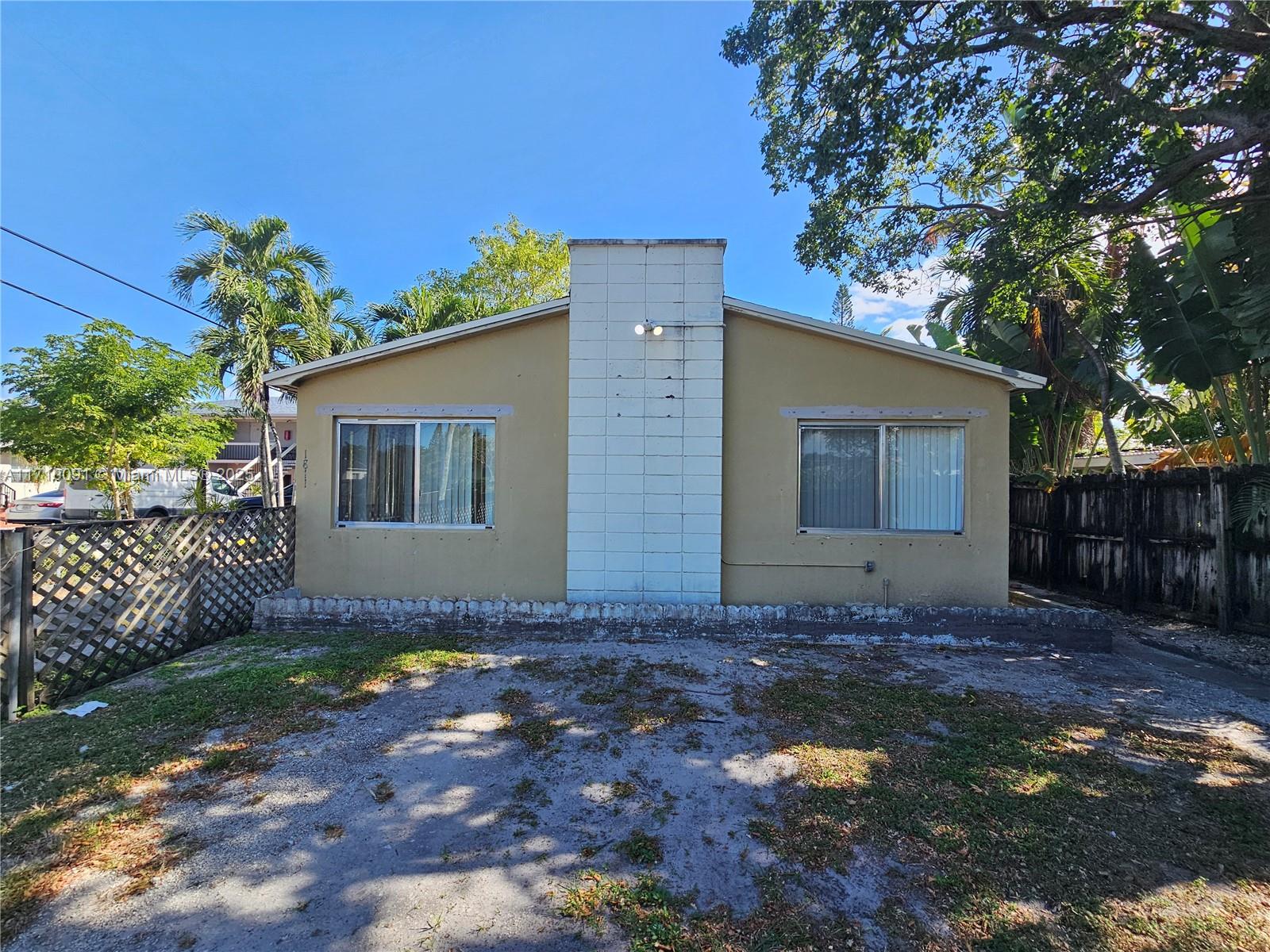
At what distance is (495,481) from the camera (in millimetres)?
6848

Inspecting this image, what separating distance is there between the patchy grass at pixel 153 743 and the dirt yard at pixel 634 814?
0.02 meters

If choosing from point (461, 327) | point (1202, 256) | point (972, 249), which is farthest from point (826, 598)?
point (1202, 256)

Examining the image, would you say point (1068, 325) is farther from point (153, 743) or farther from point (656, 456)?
point (153, 743)

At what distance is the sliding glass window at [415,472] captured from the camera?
6.88m

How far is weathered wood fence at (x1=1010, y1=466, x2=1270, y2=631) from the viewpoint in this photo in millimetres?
6590

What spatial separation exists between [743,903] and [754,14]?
9.04 meters

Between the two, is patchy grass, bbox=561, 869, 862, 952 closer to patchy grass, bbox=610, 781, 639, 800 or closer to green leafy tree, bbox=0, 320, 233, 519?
patchy grass, bbox=610, 781, 639, 800

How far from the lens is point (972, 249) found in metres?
8.62

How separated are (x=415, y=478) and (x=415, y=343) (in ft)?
5.28

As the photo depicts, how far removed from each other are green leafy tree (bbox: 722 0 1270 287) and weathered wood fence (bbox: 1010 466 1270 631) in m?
3.42

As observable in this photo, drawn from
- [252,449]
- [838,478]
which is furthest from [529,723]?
[252,449]

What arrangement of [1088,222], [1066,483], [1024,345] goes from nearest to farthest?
1. [1088,222]
2. [1066,483]
3. [1024,345]

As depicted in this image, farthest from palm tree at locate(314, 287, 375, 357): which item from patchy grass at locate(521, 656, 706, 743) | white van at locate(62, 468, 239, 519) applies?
patchy grass at locate(521, 656, 706, 743)

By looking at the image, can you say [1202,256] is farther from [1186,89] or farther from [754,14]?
[754,14]
